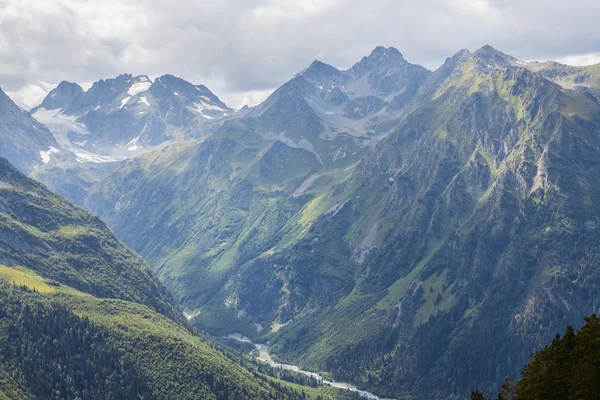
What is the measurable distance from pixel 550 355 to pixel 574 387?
670 inches

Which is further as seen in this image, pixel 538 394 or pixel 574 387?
pixel 538 394

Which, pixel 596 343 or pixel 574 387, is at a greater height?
pixel 596 343

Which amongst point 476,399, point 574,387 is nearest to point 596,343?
point 574,387

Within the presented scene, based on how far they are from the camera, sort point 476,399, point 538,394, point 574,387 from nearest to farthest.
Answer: point 574,387 → point 538,394 → point 476,399

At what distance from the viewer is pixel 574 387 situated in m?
107

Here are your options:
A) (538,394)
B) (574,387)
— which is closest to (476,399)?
(538,394)

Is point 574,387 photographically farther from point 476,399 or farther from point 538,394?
point 476,399

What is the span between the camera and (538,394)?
376 ft

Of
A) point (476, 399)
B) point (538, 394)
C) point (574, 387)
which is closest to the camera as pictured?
point (574, 387)

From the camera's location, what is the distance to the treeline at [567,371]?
105m

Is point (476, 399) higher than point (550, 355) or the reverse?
the reverse

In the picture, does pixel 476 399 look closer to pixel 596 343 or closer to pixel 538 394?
pixel 538 394

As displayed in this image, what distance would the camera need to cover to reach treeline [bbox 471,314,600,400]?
10462cm

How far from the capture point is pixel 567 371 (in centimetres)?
11406
